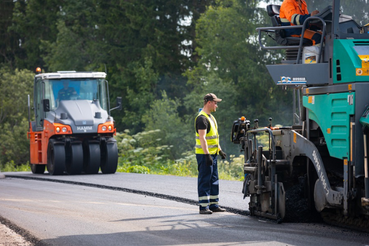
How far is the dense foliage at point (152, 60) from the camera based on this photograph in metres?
38.9

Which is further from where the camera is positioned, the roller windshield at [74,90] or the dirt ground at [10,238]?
the roller windshield at [74,90]

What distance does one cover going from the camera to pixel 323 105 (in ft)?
28.6

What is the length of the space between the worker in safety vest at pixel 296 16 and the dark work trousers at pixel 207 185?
2378 millimetres

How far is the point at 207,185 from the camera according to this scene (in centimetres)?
1062

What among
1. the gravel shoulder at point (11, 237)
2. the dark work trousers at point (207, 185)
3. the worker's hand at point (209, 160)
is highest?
the worker's hand at point (209, 160)

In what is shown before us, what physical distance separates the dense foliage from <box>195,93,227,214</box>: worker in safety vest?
62.2ft

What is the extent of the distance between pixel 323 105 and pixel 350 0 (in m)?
1.40

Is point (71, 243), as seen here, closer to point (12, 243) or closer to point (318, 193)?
point (12, 243)

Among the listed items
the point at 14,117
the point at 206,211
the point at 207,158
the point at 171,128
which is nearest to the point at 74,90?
the point at 207,158

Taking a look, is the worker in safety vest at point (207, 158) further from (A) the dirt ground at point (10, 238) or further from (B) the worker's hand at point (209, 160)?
(A) the dirt ground at point (10, 238)

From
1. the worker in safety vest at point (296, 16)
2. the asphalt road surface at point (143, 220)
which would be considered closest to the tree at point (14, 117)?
the asphalt road surface at point (143, 220)

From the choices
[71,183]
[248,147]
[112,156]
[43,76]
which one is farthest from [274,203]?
[43,76]

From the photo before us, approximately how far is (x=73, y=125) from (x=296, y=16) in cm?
1261

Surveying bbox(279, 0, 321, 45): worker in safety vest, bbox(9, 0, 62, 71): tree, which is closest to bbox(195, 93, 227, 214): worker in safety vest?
bbox(279, 0, 321, 45): worker in safety vest
